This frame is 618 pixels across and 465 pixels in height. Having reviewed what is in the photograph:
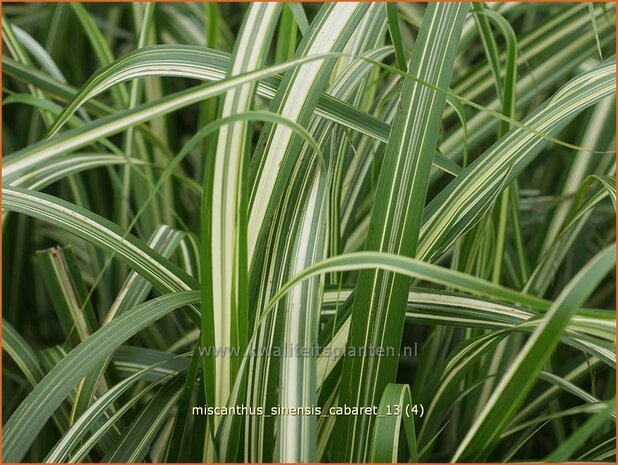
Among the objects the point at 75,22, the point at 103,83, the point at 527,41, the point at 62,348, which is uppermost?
the point at 75,22

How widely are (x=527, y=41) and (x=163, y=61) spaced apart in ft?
1.57

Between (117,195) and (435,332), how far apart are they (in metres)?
0.48

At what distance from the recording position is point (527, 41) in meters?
0.80

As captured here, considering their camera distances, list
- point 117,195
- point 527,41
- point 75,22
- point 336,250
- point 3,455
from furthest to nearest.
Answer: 1. point 75,22
2. point 117,195
3. point 527,41
4. point 336,250
5. point 3,455

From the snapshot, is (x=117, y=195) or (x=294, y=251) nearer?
(x=294, y=251)

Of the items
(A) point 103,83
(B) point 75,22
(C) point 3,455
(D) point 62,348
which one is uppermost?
(B) point 75,22

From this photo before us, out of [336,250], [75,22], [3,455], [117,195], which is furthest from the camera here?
[75,22]

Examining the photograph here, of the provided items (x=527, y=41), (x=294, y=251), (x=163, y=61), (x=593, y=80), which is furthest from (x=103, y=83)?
(x=527, y=41)

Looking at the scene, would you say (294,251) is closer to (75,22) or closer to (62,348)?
(62,348)

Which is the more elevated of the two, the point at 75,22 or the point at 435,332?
the point at 75,22

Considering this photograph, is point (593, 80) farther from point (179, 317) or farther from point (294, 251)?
point (179, 317)

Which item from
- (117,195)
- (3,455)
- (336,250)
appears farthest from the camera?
(117,195)

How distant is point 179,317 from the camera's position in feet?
2.87

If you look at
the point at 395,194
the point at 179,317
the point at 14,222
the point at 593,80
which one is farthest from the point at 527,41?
the point at 14,222
